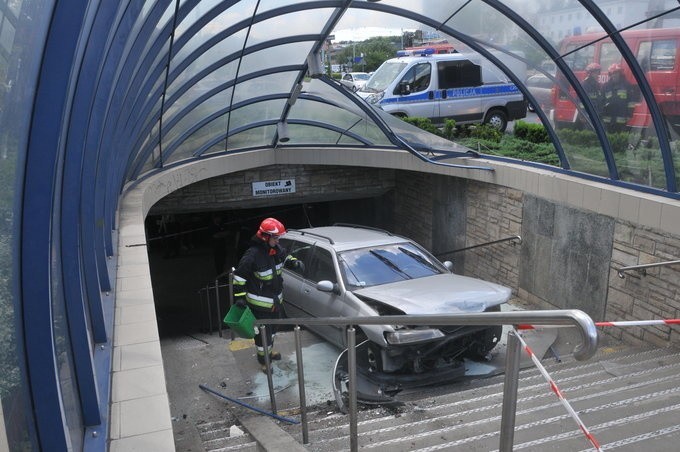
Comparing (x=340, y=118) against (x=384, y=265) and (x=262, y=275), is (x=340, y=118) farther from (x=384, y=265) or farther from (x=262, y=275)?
(x=262, y=275)

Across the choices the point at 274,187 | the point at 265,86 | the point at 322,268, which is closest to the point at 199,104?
the point at 265,86

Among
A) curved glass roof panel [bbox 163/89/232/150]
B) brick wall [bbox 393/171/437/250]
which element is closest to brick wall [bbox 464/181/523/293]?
brick wall [bbox 393/171/437/250]

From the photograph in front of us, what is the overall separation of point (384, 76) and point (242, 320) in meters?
11.6

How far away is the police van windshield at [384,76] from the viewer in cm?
1719

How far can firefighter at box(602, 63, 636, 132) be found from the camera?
8.80 m

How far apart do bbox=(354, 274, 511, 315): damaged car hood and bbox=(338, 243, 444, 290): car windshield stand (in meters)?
0.24

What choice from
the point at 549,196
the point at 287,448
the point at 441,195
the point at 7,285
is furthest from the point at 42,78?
the point at 441,195

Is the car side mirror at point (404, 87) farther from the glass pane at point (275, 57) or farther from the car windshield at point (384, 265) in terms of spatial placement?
the car windshield at point (384, 265)

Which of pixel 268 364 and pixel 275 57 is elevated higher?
pixel 275 57

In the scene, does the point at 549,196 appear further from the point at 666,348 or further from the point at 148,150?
the point at 148,150

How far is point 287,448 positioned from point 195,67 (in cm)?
738

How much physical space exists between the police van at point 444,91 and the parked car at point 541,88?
6448 mm

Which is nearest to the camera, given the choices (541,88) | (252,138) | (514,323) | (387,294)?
(514,323)

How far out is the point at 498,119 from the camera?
18.1 metres
